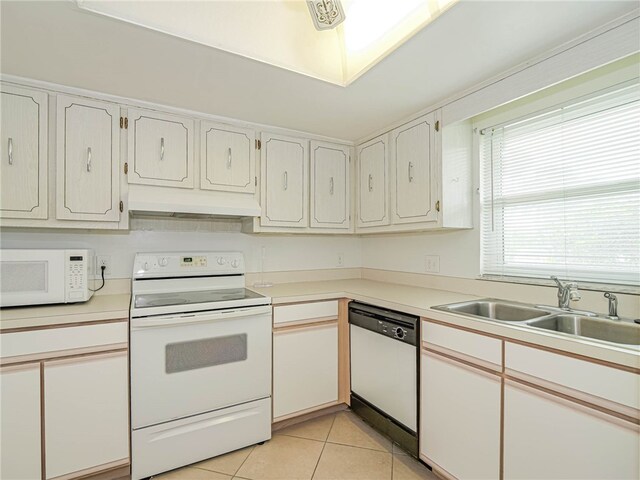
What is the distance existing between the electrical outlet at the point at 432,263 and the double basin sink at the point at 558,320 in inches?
20.2

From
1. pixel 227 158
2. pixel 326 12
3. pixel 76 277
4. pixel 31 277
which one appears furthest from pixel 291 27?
pixel 31 277

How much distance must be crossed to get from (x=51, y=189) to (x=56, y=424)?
4.05 ft

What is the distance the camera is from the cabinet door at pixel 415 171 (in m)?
2.11

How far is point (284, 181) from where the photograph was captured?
2520mm

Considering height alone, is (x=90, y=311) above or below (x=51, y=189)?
below

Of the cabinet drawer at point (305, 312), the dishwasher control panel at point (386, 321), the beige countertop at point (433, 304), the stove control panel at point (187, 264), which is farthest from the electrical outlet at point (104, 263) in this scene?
the dishwasher control panel at point (386, 321)

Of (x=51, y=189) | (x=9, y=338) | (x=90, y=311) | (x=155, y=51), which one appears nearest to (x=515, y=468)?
(x=90, y=311)

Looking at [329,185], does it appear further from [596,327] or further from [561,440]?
[561,440]

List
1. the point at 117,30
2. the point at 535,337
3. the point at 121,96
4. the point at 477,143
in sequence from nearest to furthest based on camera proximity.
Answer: the point at 535,337, the point at 117,30, the point at 121,96, the point at 477,143

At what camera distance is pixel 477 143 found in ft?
7.01

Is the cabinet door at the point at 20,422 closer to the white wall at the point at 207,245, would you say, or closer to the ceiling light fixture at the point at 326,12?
the white wall at the point at 207,245

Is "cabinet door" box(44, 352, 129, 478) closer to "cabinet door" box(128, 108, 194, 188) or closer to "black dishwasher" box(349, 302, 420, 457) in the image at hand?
"cabinet door" box(128, 108, 194, 188)

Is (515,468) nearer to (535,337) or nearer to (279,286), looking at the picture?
(535,337)

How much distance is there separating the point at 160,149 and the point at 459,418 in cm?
228
